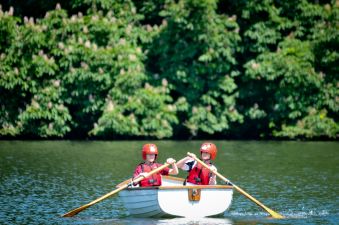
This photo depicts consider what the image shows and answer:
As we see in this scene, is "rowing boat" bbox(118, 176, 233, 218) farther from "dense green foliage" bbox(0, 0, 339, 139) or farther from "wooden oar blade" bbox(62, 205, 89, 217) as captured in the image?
"dense green foliage" bbox(0, 0, 339, 139)

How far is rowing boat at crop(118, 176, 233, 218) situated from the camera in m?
21.5

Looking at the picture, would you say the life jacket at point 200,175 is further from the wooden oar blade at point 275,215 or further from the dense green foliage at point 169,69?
the dense green foliage at point 169,69

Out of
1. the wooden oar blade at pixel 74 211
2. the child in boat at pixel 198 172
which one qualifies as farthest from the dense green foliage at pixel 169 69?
the wooden oar blade at pixel 74 211

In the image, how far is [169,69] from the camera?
45938 millimetres

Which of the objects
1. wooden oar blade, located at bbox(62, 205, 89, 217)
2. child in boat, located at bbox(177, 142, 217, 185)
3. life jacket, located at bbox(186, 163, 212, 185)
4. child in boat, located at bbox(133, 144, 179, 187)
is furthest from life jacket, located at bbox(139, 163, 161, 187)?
wooden oar blade, located at bbox(62, 205, 89, 217)

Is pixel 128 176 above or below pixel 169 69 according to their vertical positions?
below

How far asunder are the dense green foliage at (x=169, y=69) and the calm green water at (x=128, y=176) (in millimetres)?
1687

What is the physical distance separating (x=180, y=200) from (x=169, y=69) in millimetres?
24645

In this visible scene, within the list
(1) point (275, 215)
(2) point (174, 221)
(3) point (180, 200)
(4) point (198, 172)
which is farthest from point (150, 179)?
(1) point (275, 215)

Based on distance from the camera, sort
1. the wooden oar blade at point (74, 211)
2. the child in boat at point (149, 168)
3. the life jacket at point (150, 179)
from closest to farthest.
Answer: the wooden oar blade at point (74, 211), the child in boat at point (149, 168), the life jacket at point (150, 179)

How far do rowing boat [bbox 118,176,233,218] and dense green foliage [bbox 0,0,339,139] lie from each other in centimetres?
2139

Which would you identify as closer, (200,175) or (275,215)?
(275,215)

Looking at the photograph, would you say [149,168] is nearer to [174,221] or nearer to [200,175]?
[200,175]

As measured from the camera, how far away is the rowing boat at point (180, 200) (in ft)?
70.5
